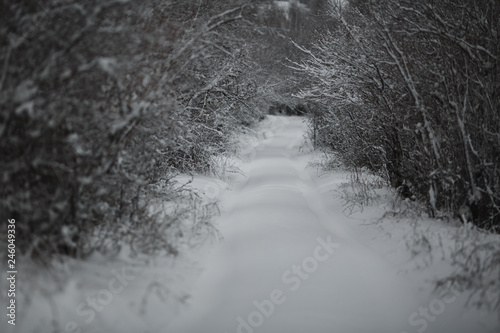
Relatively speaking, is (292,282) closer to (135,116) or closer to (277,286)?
(277,286)

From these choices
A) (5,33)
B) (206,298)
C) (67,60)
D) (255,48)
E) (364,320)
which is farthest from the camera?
(255,48)

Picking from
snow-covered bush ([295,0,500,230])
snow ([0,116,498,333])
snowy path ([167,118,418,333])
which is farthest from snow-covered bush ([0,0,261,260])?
snow-covered bush ([295,0,500,230])

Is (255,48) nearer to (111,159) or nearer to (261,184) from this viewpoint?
(261,184)

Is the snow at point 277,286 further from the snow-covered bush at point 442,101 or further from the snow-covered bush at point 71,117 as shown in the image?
the snow-covered bush at point 442,101

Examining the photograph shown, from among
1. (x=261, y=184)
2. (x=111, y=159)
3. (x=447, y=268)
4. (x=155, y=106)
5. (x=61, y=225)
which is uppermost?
(x=155, y=106)

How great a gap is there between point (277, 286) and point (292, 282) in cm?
21

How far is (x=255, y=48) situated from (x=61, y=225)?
1194 cm

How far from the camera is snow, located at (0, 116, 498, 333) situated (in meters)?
3.11

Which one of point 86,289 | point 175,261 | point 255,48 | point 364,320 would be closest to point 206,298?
point 175,261

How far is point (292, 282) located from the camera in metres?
3.99

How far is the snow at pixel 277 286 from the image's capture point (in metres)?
3.11

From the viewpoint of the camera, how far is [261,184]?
361 inches

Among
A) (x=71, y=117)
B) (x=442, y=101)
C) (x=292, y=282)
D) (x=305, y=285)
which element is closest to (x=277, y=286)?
(x=292, y=282)

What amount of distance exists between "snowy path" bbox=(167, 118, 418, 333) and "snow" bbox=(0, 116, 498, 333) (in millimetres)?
14
